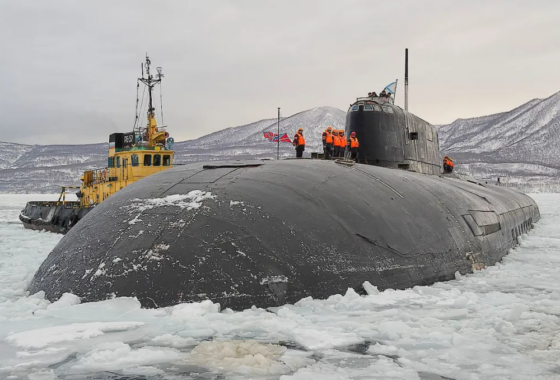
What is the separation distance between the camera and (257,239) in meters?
6.39

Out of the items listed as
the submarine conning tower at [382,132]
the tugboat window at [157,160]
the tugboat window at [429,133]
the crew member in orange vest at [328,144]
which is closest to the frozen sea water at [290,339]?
the crew member in orange vest at [328,144]

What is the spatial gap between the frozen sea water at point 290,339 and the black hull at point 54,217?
19631 millimetres

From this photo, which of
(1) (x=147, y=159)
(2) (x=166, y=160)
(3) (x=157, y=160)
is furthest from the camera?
(2) (x=166, y=160)

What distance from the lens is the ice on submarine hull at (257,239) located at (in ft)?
19.5

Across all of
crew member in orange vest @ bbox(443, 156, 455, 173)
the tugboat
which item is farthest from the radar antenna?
crew member in orange vest @ bbox(443, 156, 455, 173)

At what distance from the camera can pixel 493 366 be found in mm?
4465

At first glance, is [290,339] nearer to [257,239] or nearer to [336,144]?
[257,239]

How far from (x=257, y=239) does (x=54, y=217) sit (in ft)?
75.3

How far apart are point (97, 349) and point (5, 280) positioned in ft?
16.2

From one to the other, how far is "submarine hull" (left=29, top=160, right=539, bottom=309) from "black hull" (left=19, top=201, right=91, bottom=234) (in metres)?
18.5

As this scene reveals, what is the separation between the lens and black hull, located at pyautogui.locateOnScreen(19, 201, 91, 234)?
25609mm

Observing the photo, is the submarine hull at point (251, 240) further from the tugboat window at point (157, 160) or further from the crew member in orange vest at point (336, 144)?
the tugboat window at point (157, 160)

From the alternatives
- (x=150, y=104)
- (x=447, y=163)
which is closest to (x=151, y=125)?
(x=150, y=104)

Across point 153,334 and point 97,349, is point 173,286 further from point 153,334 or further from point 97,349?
point 97,349
